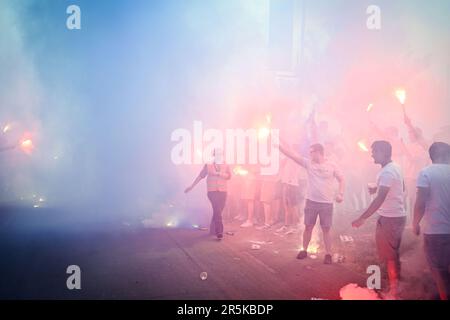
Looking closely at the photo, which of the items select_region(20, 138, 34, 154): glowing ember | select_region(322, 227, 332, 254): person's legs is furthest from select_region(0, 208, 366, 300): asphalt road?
select_region(20, 138, 34, 154): glowing ember

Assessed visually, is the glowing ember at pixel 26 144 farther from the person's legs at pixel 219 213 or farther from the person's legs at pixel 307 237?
the person's legs at pixel 307 237

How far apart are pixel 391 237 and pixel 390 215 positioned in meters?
0.27

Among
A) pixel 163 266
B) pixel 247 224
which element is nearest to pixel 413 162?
pixel 247 224

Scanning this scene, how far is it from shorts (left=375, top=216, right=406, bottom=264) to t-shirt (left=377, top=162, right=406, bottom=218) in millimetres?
76

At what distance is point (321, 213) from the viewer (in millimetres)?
5426

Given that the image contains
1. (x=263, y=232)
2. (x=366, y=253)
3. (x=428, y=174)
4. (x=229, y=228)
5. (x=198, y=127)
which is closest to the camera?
(x=428, y=174)

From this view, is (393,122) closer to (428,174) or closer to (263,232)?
(263,232)

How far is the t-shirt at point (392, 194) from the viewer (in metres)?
3.95

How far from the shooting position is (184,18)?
14.2 m

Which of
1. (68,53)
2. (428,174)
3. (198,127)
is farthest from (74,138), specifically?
(428,174)

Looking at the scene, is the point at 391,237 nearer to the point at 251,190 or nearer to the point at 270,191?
the point at 270,191

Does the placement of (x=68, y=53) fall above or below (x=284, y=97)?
above

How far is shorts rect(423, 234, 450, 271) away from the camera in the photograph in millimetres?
3365

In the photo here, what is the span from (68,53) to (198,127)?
10.8 m
